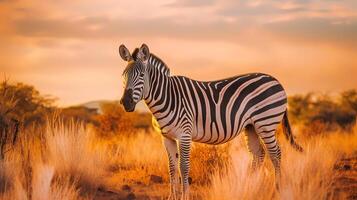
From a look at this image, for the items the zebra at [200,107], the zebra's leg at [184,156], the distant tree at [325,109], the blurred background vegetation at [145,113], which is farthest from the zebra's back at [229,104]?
the distant tree at [325,109]

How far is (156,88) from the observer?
8.84 metres

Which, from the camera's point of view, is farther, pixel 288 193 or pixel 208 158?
pixel 208 158

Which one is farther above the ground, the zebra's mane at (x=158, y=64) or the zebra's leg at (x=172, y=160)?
the zebra's mane at (x=158, y=64)

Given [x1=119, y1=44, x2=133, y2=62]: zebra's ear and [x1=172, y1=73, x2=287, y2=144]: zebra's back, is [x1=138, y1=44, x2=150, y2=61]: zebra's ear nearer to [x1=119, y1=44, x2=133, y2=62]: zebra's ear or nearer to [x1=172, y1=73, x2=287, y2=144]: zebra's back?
[x1=119, y1=44, x2=133, y2=62]: zebra's ear

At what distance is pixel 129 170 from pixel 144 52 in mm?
4758

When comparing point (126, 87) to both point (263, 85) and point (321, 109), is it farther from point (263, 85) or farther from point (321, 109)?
point (321, 109)

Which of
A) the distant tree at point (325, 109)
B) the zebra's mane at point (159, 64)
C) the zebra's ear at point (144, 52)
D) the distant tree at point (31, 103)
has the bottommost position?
the distant tree at point (325, 109)

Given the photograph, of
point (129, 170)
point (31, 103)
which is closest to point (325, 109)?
point (31, 103)

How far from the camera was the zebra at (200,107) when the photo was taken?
8.58m

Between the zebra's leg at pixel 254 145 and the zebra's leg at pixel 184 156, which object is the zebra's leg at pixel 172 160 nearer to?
the zebra's leg at pixel 184 156

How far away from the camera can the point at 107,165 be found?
12555 millimetres

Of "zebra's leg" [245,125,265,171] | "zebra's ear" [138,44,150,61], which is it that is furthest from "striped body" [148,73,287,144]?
"zebra's ear" [138,44,150,61]

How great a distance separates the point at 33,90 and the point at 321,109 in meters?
16.7

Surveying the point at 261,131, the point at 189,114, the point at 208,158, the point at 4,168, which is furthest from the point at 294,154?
the point at 4,168
